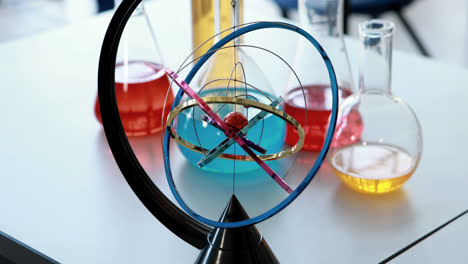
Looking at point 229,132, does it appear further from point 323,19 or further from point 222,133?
point 323,19

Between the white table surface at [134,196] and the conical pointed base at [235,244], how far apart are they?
80 mm

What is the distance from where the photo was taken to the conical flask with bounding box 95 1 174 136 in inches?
32.5

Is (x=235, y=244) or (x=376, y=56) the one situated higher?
(x=376, y=56)

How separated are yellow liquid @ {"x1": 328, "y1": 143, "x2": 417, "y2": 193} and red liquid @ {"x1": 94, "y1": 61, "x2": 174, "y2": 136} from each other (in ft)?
0.75

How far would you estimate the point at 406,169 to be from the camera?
723 millimetres

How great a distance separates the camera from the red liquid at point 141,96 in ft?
2.70

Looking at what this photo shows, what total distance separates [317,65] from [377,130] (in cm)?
13

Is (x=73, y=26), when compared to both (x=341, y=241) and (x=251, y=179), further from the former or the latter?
(x=341, y=241)

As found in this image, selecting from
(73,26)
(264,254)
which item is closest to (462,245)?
(264,254)

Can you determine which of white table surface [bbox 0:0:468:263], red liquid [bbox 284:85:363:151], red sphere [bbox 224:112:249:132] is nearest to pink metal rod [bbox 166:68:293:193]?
red sphere [bbox 224:112:249:132]


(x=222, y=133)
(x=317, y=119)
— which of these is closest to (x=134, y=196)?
(x=222, y=133)

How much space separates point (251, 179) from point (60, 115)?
1.06 ft

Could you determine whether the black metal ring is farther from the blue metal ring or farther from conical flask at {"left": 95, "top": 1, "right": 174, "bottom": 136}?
conical flask at {"left": 95, "top": 1, "right": 174, "bottom": 136}

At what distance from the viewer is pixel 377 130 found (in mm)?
760
